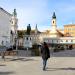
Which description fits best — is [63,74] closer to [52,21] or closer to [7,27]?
[7,27]

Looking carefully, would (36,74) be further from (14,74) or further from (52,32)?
(52,32)

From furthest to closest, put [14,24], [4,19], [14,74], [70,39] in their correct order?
1. [70,39]
2. [14,24]
3. [4,19]
4. [14,74]

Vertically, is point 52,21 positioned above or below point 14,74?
above

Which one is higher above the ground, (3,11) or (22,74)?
(3,11)

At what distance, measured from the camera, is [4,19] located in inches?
3189

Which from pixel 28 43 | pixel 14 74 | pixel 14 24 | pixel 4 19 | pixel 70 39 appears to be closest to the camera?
pixel 14 74

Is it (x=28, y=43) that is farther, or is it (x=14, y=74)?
(x=28, y=43)

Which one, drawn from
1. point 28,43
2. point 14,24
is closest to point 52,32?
point 14,24

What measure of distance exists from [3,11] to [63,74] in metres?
66.0

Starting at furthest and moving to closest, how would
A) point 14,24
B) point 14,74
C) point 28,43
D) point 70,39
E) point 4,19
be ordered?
point 70,39 → point 14,24 → point 4,19 → point 28,43 → point 14,74

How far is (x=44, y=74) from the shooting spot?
1622 cm

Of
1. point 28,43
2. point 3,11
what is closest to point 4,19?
point 3,11

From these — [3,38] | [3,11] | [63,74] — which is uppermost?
[3,11]

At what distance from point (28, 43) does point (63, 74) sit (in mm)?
28110
